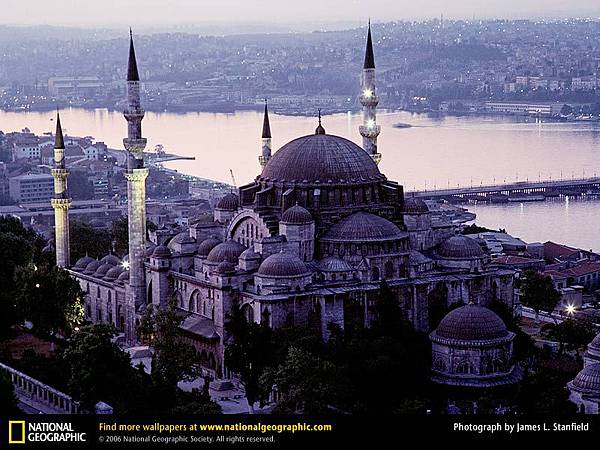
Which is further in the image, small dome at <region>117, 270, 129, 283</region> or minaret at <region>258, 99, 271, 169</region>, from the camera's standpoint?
minaret at <region>258, 99, 271, 169</region>

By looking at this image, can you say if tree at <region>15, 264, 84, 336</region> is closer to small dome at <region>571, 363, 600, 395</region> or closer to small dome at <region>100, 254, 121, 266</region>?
small dome at <region>100, 254, 121, 266</region>

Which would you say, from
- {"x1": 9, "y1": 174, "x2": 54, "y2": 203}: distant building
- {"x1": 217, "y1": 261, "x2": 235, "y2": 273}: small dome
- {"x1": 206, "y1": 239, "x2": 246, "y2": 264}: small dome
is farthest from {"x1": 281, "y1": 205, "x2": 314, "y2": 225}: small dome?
{"x1": 9, "y1": 174, "x2": 54, "y2": 203}: distant building

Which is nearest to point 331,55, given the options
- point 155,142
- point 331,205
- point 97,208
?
point 155,142

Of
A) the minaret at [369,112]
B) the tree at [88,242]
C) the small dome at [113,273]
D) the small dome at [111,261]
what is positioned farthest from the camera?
the tree at [88,242]

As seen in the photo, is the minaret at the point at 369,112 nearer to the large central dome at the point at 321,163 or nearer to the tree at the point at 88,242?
the large central dome at the point at 321,163

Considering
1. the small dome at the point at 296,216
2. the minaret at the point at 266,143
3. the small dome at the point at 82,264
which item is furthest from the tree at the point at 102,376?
the minaret at the point at 266,143

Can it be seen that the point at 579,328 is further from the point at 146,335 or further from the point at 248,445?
the point at 248,445
